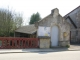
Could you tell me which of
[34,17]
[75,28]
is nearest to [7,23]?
[75,28]

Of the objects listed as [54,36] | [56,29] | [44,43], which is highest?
[56,29]

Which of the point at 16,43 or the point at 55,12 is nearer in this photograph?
the point at 16,43

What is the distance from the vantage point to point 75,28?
28859mm

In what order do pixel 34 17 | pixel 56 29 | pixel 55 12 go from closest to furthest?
pixel 55 12 → pixel 56 29 → pixel 34 17

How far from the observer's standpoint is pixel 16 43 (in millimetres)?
17547

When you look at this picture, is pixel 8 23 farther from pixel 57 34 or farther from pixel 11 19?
pixel 57 34

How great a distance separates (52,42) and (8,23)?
1591 centimetres

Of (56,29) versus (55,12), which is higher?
(55,12)

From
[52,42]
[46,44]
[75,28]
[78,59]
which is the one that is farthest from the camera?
[75,28]

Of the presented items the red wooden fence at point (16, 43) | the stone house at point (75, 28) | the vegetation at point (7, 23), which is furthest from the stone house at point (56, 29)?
the vegetation at point (7, 23)

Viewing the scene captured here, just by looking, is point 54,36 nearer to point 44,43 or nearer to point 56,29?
point 56,29

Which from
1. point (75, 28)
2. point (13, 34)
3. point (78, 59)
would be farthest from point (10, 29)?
point (78, 59)

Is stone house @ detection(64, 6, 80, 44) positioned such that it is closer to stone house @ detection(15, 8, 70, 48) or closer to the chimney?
stone house @ detection(15, 8, 70, 48)

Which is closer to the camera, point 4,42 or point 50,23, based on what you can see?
point 4,42
